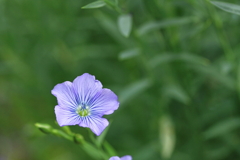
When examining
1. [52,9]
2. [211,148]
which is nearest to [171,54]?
[211,148]

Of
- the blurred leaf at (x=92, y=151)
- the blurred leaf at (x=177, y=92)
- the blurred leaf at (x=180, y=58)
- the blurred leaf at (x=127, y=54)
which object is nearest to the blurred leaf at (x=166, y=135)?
the blurred leaf at (x=177, y=92)

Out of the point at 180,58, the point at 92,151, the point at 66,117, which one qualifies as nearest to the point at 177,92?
the point at 180,58

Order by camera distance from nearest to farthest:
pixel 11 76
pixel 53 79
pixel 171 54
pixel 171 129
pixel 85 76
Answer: pixel 85 76, pixel 171 54, pixel 171 129, pixel 53 79, pixel 11 76

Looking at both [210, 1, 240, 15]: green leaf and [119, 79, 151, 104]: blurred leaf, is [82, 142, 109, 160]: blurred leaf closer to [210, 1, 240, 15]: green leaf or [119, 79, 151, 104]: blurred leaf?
[119, 79, 151, 104]: blurred leaf

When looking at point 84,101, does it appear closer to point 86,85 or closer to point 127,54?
point 86,85

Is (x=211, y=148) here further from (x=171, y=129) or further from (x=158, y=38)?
(x=158, y=38)
